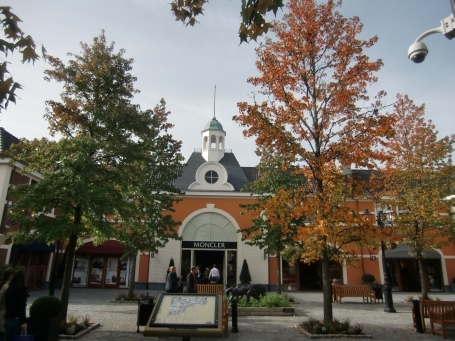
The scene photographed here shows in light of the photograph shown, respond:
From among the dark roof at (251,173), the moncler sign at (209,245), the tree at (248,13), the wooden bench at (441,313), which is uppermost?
the dark roof at (251,173)

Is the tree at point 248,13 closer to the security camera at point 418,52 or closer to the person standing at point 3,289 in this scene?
the security camera at point 418,52

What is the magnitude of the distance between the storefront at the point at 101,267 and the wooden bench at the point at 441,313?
66.7 feet

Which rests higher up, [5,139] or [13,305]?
[5,139]

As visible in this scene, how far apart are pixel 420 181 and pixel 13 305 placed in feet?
56.0

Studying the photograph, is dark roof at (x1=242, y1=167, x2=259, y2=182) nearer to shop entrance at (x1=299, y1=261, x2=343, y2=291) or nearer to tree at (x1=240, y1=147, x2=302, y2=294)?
shop entrance at (x1=299, y1=261, x2=343, y2=291)

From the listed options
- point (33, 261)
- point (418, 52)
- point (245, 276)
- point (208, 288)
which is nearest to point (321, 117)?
point (418, 52)

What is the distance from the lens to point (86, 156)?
9.52 meters

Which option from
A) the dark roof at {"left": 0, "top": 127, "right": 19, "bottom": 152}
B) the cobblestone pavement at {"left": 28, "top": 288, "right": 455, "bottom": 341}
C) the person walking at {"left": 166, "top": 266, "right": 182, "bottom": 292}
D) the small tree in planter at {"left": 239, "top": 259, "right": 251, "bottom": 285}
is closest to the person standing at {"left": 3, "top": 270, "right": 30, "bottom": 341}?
the cobblestone pavement at {"left": 28, "top": 288, "right": 455, "bottom": 341}

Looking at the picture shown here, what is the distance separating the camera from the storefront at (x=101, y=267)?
25.1 metres

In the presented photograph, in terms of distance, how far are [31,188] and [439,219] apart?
16768 mm

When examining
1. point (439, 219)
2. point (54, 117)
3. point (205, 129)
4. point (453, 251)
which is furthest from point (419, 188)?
point (205, 129)

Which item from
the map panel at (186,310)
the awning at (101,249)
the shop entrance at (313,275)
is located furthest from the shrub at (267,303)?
the awning at (101,249)

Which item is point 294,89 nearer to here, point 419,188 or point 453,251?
point 419,188

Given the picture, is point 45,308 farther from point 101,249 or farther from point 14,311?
point 101,249
